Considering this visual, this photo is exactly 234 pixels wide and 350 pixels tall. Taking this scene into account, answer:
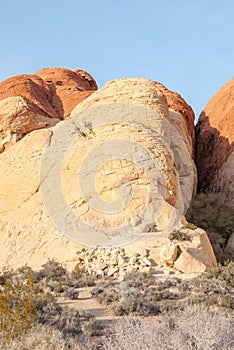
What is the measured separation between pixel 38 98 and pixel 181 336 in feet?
74.5

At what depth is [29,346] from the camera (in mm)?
6273

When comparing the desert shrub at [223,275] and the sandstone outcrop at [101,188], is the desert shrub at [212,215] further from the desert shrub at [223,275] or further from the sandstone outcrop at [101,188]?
the desert shrub at [223,275]

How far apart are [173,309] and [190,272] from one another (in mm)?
3953

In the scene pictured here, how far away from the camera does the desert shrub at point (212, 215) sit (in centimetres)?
2125

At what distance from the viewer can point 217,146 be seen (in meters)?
27.2

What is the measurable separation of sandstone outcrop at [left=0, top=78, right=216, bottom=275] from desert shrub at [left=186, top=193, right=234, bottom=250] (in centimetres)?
496

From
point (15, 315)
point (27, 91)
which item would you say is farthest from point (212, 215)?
point (15, 315)

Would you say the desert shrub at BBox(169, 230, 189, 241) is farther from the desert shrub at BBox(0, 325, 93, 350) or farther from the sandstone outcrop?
the desert shrub at BBox(0, 325, 93, 350)

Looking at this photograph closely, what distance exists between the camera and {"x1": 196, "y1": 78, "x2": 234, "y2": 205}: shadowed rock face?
25703 mm

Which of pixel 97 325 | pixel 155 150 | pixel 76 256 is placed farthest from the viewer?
pixel 155 150

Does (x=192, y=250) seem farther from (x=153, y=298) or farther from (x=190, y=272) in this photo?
(x=153, y=298)

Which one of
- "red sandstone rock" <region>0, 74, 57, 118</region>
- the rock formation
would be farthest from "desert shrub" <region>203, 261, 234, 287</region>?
"red sandstone rock" <region>0, 74, 57, 118</region>

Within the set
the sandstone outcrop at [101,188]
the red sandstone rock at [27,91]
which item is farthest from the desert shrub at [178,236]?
the red sandstone rock at [27,91]

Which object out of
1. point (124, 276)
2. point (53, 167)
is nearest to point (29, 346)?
point (124, 276)
